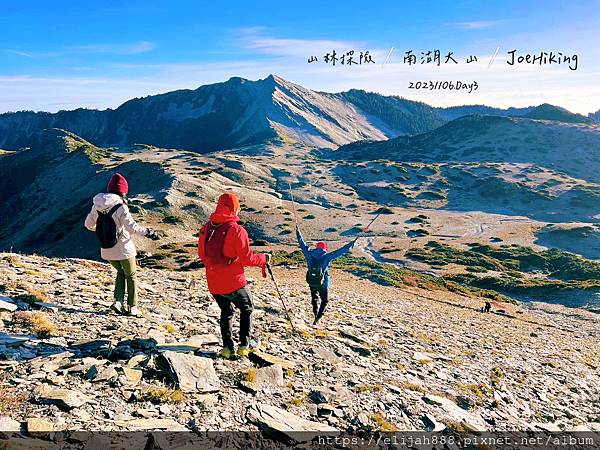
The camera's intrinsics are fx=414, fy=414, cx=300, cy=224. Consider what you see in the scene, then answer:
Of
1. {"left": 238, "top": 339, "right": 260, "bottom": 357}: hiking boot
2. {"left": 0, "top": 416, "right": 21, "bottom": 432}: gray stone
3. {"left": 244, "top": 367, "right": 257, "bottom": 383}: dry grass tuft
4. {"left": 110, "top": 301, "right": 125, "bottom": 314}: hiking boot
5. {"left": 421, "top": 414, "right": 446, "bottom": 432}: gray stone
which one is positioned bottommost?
{"left": 421, "top": 414, "right": 446, "bottom": 432}: gray stone

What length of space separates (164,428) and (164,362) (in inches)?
63.2

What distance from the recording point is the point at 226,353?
8031 mm

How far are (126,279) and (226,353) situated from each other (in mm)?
3616

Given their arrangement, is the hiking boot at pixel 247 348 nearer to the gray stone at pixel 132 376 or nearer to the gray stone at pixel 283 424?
the gray stone at pixel 283 424

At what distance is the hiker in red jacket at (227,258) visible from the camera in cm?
752

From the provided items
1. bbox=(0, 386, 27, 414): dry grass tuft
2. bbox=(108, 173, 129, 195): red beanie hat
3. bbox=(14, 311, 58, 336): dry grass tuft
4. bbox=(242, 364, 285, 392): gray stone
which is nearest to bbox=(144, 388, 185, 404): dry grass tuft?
bbox=(242, 364, 285, 392): gray stone

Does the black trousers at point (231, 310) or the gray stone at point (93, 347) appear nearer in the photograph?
the gray stone at point (93, 347)

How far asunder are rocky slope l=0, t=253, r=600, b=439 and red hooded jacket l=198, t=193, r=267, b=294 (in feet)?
4.59

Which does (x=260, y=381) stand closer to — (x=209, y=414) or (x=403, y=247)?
(x=209, y=414)

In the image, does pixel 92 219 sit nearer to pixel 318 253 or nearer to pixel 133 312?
pixel 133 312

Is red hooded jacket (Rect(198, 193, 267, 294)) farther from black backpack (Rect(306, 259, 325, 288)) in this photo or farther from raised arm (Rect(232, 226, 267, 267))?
black backpack (Rect(306, 259, 325, 288))

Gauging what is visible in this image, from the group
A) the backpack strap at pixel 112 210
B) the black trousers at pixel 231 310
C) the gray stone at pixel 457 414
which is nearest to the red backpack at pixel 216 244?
the black trousers at pixel 231 310

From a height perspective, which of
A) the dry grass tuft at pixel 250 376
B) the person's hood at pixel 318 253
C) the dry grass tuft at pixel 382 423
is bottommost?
the dry grass tuft at pixel 382 423

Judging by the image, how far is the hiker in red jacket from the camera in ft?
24.7
